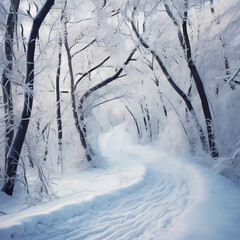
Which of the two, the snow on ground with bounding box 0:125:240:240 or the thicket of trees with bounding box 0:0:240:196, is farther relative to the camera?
the thicket of trees with bounding box 0:0:240:196

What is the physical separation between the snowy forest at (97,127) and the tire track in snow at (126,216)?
22 mm

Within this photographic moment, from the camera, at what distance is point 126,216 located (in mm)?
3496

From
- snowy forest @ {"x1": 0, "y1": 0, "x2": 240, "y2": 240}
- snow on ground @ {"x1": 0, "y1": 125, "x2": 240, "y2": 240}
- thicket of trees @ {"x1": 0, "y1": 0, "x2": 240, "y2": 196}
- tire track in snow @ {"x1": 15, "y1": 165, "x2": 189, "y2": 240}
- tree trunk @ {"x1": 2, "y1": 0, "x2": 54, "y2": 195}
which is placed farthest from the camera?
thicket of trees @ {"x1": 0, "y1": 0, "x2": 240, "y2": 196}

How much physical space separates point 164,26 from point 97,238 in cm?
969

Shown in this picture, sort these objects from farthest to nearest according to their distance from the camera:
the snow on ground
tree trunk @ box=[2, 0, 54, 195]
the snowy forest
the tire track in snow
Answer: tree trunk @ box=[2, 0, 54, 195]
the snowy forest
the tire track in snow
the snow on ground

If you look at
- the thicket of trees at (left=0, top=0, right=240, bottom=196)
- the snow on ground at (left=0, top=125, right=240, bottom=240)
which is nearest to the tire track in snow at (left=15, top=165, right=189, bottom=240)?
the snow on ground at (left=0, top=125, right=240, bottom=240)

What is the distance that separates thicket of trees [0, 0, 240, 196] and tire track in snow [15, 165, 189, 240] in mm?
1873

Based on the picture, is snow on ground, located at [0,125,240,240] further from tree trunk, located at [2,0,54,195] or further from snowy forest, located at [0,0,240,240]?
tree trunk, located at [2,0,54,195]

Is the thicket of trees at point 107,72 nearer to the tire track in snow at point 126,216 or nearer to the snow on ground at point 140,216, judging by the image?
the snow on ground at point 140,216

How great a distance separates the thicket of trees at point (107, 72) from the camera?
5305 mm

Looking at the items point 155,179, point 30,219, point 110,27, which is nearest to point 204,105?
point 155,179

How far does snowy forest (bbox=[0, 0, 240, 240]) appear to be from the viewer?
3.19 meters

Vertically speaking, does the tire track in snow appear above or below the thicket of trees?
below

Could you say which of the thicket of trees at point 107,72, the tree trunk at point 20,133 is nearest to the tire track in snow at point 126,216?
the thicket of trees at point 107,72
